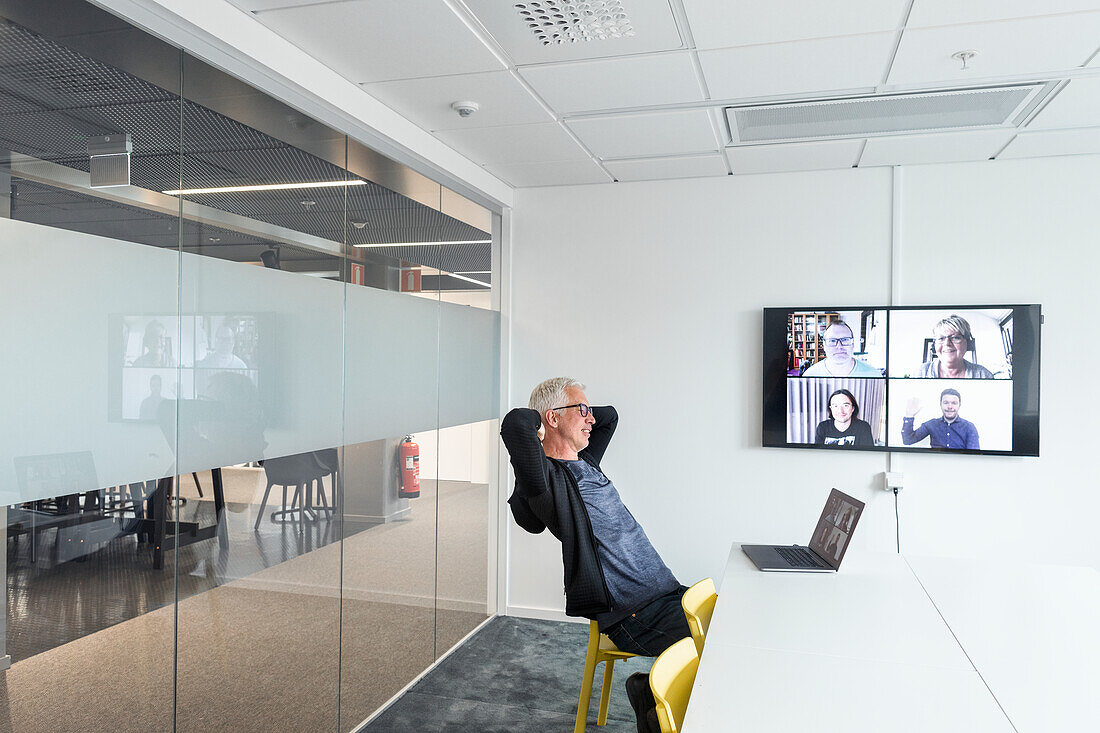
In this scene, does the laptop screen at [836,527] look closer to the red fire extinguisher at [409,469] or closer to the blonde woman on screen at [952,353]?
the blonde woman on screen at [952,353]

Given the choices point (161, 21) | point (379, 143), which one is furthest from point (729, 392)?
point (161, 21)

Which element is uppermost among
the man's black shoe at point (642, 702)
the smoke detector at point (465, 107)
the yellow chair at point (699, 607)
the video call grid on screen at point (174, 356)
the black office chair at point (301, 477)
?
the smoke detector at point (465, 107)

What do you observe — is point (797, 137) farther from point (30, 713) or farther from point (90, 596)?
point (30, 713)

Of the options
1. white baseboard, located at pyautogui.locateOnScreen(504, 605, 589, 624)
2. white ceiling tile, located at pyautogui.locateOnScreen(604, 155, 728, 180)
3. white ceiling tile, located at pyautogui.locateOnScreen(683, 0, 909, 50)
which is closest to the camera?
white ceiling tile, located at pyautogui.locateOnScreen(683, 0, 909, 50)

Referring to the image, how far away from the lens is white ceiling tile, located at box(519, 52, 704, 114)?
9.61 ft

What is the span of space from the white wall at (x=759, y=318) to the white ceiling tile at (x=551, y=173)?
0.13 metres

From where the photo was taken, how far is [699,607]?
2658mm

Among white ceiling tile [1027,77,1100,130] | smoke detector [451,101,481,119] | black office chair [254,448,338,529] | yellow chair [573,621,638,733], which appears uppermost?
white ceiling tile [1027,77,1100,130]

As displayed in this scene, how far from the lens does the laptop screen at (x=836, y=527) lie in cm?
295

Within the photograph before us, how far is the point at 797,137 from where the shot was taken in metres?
3.80

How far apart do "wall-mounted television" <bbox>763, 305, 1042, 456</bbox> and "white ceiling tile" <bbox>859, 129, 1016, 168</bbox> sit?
0.80 m

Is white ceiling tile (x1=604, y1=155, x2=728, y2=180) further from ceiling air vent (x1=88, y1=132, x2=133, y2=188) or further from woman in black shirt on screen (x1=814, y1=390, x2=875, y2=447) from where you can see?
ceiling air vent (x1=88, y1=132, x2=133, y2=188)

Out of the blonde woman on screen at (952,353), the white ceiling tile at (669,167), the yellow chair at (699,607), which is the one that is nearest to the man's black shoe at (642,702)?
the yellow chair at (699,607)


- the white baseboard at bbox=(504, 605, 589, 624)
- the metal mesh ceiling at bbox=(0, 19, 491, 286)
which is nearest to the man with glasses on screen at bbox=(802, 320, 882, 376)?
the white baseboard at bbox=(504, 605, 589, 624)
